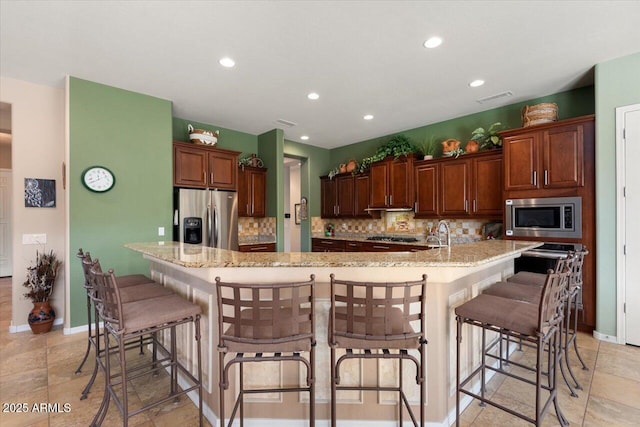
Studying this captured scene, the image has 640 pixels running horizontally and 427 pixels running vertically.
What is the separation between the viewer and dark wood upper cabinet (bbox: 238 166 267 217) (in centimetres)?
503

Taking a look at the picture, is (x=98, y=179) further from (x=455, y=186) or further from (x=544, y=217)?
(x=544, y=217)

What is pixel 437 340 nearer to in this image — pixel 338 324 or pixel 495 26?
pixel 338 324

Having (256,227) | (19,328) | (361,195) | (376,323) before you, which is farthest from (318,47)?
(19,328)

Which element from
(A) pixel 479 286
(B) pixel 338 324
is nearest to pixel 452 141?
(A) pixel 479 286

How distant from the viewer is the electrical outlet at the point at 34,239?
10.7ft

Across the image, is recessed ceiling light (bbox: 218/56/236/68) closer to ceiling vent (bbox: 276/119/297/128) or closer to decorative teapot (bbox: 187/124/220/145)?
decorative teapot (bbox: 187/124/220/145)

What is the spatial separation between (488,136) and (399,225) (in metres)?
2.04

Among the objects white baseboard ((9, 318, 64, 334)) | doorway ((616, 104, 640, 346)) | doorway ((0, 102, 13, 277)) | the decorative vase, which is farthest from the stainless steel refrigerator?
doorway ((0, 102, 13, 277))

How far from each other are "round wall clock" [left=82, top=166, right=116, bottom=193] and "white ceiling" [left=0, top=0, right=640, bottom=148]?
3.30 feet

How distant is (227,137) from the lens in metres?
5.11

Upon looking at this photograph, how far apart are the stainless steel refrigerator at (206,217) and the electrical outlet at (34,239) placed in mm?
1364

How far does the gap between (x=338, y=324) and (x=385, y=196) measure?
3.87 m

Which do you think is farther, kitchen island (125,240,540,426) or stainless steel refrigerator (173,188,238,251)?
stainless steel refrigerator (173,188,238,251)

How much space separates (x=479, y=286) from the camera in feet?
7.31
